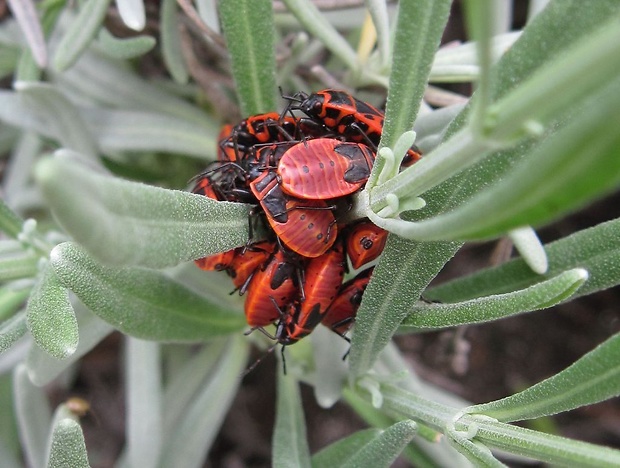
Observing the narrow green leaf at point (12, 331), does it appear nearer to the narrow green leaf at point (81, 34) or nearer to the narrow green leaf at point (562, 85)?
the narrow green leaf at point (81, 34)

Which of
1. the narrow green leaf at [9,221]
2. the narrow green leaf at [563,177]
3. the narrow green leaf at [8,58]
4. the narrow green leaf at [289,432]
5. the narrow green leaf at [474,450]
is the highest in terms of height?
the narrow green leaf at [563,177]

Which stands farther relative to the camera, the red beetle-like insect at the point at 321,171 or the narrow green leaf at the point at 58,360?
the narrow green leaf at the point at 58,360

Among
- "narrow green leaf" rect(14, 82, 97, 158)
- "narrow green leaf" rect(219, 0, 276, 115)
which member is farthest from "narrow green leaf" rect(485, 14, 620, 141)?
"narrow green leaf" rect(14, 82, 97, 158)

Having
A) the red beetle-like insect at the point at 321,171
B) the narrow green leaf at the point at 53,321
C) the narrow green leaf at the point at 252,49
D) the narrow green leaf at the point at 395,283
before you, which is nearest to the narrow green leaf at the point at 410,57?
the red beetle-like insect at the point at 321,171

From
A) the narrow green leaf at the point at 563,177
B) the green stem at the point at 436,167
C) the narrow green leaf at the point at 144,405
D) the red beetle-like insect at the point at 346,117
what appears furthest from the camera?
the narrow green leaf at the point at 144,405

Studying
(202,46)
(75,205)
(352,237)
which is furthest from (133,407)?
(75,205)

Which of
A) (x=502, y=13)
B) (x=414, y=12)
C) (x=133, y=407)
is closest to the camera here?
A: (x=414, y=12)

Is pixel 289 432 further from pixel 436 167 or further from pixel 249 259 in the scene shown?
pixel 436 167

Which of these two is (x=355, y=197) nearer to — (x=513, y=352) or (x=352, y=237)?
(x=352, y=237)
